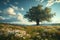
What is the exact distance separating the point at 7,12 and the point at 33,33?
3.38 feet

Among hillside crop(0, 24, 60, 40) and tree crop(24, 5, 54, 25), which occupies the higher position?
tree crop(24, 5, 54, 25)

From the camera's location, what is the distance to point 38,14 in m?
4.61

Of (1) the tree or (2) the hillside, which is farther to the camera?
(1) the tree

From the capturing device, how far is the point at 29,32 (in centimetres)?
438

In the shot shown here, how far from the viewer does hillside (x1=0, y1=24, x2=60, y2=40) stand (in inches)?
166

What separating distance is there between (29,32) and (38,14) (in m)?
0.64

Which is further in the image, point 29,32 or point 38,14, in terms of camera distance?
point 38,14

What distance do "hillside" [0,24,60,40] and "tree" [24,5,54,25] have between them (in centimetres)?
26

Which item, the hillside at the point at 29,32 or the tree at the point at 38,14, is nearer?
the hillside at the point at 29,32

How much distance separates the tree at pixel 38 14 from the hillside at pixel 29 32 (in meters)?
0.26

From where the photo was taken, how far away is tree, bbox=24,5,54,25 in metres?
4.55

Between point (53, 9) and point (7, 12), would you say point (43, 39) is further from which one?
point (7, 12)

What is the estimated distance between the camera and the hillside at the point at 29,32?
13.9 ft

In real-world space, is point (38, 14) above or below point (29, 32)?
above
